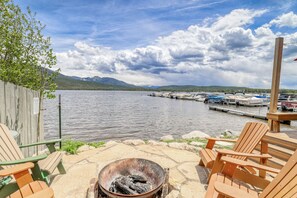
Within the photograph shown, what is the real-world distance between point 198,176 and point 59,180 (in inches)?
84.7

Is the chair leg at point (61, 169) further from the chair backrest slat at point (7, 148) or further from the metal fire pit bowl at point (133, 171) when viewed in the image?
the metal fire pit bowl at point (133, 171)

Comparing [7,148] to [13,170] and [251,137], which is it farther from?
[251,137]

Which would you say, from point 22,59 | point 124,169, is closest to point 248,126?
point 124,169

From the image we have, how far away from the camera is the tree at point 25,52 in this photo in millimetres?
3650

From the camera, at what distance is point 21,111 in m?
3.55

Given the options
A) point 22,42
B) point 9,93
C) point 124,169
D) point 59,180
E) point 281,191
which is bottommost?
point 59,180

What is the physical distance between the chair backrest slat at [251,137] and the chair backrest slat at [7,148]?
311 cm

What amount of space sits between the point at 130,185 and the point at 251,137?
1.92 meters

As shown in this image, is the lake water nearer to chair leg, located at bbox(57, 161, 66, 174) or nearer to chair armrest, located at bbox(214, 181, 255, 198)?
chair leg, located at bbox(57, 161, 66, 174)

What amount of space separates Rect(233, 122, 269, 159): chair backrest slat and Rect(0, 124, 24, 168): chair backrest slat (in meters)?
3.11

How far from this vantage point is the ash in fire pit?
2.15 metres

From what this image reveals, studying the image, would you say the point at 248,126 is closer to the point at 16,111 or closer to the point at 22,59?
the point at 16,111

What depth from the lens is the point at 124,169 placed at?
8.51 ft

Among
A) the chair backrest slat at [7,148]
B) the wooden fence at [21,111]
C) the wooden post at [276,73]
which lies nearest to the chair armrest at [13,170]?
the chair backrest slat at [7,148]
